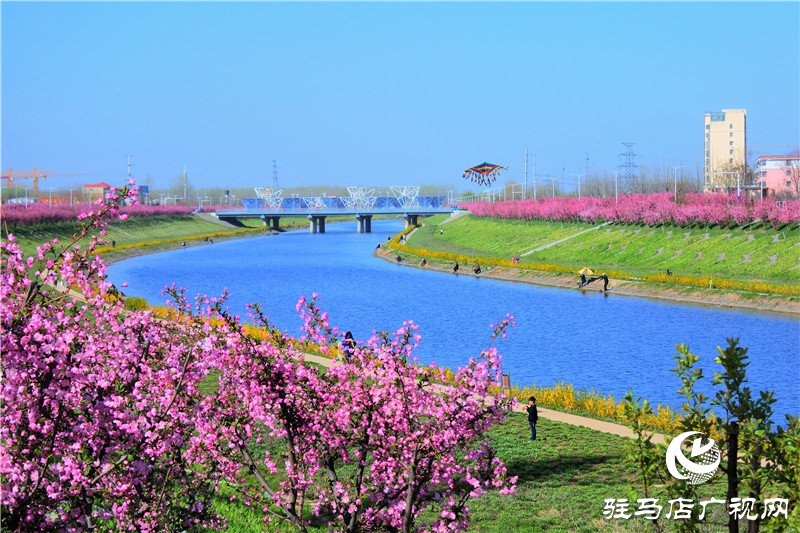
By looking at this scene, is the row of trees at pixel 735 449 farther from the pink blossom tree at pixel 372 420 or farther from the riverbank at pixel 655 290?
the riverbank at pixel 655 290

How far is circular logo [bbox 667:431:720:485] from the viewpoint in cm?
1277

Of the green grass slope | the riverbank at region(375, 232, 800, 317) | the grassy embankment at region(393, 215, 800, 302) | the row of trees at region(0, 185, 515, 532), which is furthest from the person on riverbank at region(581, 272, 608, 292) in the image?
the row of trees at region(0, 185, 515, 532)

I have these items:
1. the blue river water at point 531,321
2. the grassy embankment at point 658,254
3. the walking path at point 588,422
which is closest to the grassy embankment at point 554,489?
the walking path at point 588,422

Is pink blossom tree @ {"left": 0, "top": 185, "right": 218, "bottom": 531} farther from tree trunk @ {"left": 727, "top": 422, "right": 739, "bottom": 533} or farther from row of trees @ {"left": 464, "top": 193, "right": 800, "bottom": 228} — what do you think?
row of trees @ {"left": 464, "top": 193, "right": 800, "bottom": 228}

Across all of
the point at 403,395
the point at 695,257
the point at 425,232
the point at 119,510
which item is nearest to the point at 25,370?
the point at 119,510

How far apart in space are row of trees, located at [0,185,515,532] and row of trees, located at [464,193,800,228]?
7597 centimetres

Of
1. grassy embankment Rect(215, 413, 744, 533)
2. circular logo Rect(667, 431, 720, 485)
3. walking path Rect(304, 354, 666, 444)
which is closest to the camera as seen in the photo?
circular logo Rect(667, 431, 720, 485)

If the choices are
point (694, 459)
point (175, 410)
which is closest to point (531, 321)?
point (694, 459)

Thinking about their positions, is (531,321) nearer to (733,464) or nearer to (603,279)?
(603,279)

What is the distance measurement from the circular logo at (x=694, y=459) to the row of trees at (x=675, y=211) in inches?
2932

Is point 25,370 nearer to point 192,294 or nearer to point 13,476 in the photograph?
point 13,476

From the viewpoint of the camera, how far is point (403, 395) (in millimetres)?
14789

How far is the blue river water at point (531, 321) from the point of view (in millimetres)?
45281

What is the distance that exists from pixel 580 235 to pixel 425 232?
5956 cm
